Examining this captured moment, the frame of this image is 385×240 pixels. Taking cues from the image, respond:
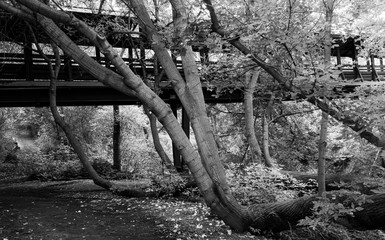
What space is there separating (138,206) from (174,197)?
108cm

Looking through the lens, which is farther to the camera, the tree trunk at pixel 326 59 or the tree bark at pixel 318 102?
the tree trunk at pixel 326 59

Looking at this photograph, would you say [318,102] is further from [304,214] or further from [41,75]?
[41,75]

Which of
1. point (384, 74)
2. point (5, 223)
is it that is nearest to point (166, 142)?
point (384, 74)

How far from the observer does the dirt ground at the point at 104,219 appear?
515 cm

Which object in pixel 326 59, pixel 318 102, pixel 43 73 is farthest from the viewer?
pixel 43 73

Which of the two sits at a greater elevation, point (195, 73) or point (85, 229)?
point (195, 73)

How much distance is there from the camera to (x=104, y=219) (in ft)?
20.8

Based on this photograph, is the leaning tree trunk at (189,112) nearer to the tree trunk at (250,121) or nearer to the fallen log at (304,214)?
the fallen log at (304,214)

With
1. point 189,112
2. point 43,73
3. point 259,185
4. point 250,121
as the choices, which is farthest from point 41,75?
point 259,185

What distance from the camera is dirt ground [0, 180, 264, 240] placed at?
203 inches

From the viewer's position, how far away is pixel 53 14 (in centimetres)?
404

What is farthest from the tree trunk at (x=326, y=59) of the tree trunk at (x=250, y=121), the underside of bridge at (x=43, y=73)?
the underside of bridge at (x=43, y=73)

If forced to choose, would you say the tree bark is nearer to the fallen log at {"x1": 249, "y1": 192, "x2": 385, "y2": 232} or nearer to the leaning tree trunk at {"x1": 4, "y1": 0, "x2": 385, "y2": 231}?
the leaning tree trunk at {"x1": 4, "y1": 0, "x2": 385, "y2": 231}

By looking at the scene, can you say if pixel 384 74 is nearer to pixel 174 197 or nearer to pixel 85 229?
pixel 174 197
